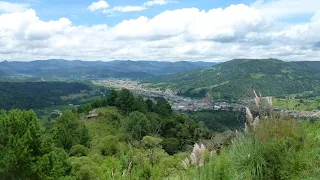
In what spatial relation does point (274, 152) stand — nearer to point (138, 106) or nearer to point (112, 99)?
point (138, 106)

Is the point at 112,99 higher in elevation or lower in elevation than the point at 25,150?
lower

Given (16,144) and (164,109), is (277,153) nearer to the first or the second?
(16,144)

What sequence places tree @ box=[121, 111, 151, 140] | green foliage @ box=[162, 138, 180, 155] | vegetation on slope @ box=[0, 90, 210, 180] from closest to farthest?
vegetation on slope @ box=[0, 90, 210, 180]
green foliage @ box=[162, 138, 180, 155]
tree @ box=[121, 111, 151, 140]

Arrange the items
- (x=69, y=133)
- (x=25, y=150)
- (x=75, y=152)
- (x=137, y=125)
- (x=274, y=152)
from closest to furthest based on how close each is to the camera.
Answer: (x=274, y=152), (x=25, y=150), (x=75, y=152), (x=69, y=133), (x=137, y=125)

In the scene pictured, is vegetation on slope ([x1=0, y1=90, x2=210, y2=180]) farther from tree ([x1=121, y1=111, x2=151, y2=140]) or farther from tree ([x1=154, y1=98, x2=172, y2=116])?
tree ([x1=154, y1=98, x2=172, y2=116])

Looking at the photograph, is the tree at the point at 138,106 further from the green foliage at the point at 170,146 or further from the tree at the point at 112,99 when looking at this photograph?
the green foliage at the point at 170,146

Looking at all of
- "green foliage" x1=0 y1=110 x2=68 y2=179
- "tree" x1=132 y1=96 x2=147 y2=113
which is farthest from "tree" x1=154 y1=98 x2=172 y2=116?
"green foliage" x1=0 y1=110 x2=68 y2=179

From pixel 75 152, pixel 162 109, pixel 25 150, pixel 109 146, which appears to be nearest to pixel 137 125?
pixel 109 146

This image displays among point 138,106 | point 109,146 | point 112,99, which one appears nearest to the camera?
point 109,146

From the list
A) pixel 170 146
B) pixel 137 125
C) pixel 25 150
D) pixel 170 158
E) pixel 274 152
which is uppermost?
pixel 274 152

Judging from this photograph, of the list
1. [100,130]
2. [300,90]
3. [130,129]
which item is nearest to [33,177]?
[130,129]

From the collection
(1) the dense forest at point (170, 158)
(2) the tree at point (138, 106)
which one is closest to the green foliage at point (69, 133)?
(1) the dense forest at point (170, 158)
